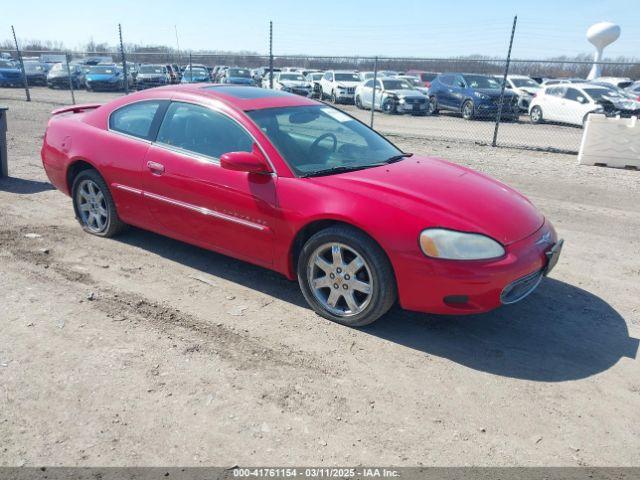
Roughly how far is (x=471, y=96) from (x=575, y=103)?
344cm

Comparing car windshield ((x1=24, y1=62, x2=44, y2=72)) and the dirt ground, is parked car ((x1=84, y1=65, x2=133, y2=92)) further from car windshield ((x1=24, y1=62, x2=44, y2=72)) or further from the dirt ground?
the dirt ground

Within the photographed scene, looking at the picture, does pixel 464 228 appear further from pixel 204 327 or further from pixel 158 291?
pixel 158 291

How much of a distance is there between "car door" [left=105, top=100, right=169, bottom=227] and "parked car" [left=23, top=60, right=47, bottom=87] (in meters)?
31.1

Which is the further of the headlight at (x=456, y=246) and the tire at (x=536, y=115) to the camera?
the tire at (x=536, y=115)

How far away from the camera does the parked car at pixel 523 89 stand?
2067cm

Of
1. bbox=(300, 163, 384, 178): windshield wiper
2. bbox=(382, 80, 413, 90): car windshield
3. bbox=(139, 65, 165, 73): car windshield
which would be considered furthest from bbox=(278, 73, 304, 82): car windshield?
bbox=(300, 163, 384, 178): windshield wiper

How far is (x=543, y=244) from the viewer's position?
3701 millimetres

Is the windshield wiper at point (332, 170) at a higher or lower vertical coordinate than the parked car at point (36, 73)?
higher

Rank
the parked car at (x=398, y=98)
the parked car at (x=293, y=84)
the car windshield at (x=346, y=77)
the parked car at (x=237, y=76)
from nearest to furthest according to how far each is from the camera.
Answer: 1. the parked car at (x=398, y=98)
2. the parked car at (x=293, y=84)
3. the car windshield at (x=346, y=77)
4. the parked car at (x=237, y=76)

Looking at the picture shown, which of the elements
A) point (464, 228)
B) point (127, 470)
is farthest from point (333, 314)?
point (127, 470)

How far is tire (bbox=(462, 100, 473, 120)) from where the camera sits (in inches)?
752

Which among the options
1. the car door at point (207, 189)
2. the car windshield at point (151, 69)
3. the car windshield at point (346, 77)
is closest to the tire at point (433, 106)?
the car windshield at point (346, 77)

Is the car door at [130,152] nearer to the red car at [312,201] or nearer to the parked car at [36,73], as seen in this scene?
the red car at [312,201]

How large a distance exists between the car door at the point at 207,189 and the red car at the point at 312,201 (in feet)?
0.04
